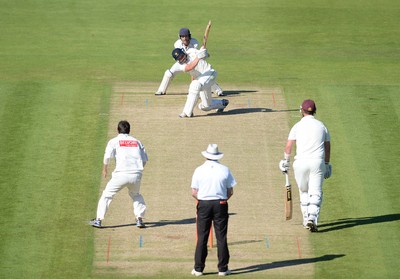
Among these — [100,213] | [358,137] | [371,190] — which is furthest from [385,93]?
[100,213]

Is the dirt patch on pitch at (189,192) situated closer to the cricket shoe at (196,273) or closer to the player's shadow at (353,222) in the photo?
the cricket shoe at (196,273)

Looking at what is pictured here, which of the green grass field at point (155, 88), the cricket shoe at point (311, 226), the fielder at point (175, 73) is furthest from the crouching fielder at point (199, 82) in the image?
the cricket shoe at point (311, 226)

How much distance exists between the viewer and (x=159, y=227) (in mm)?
18891

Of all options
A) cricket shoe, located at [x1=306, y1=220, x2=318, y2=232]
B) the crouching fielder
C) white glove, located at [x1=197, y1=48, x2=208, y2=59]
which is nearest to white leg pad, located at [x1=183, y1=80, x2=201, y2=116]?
the crouching fielder

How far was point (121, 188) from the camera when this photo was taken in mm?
18531

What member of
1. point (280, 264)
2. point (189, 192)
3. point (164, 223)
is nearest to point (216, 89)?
point (189, 192)

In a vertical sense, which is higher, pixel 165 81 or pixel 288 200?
pixel 165 81

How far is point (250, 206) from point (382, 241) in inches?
101

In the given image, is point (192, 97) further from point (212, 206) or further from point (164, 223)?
point (212, 206)

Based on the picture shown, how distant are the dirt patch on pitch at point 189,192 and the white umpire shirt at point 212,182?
126 centimetres

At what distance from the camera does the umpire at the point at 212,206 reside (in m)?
16.8

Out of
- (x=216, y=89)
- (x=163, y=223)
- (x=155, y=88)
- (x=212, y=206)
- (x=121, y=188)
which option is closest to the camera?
(x=212, y=206)

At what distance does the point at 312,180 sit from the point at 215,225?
2.53 metres

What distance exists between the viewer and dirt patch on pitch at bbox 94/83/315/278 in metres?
17.6
